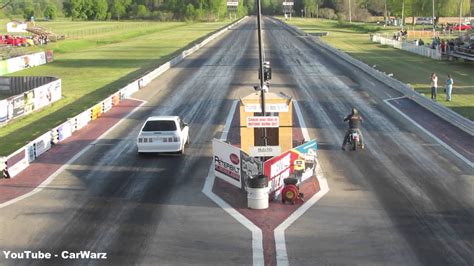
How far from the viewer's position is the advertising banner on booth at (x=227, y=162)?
1814 cm

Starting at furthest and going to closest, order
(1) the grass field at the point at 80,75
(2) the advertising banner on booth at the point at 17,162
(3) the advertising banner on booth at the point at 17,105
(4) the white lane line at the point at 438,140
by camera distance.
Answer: (3) the advertising banner on booth at the point at 17,105 < (1) the grass field at the point at 80,75 < (4) the white lane line at the point at 438,140 < (2) the advertising banner on booth at the point at 17,162

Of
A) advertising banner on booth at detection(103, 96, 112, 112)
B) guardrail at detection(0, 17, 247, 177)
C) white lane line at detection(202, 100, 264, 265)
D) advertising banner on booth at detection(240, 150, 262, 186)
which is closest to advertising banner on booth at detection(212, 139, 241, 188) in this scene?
advertising banner on booth at detection(240, 150, 262, 186)

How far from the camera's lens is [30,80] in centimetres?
4328

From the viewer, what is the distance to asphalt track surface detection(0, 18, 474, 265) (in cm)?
1356

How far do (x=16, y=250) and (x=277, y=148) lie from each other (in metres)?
9.02

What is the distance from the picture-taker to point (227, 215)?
16.2 metres

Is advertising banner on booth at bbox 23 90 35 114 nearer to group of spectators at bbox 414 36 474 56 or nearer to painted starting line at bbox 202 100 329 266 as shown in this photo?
painted starting line at bbox 202 100 329 266

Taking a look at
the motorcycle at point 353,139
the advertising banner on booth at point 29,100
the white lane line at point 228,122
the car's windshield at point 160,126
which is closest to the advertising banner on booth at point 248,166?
the car's windshield at point 160,126

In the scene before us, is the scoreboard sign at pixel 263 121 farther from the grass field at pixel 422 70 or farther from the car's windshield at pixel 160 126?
the grass field at pixel 422 70

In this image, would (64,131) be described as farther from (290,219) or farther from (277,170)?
(290,219)

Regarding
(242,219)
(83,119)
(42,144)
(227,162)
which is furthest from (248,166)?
(83,119)

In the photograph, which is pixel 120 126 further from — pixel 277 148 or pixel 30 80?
pixel 30 80

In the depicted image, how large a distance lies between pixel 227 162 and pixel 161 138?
4.78m

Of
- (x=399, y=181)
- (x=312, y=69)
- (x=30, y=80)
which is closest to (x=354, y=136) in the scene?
(x=399, y=181)
